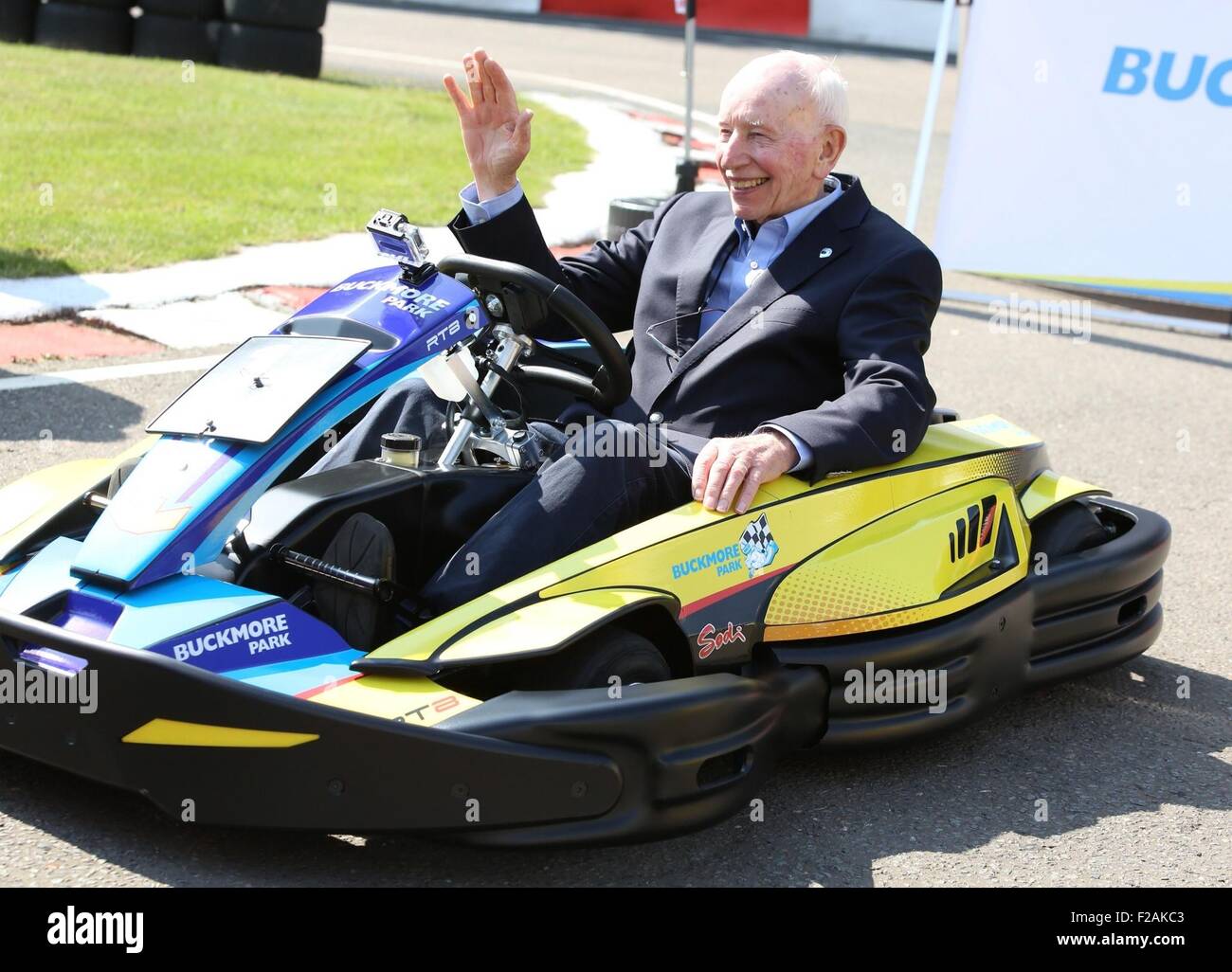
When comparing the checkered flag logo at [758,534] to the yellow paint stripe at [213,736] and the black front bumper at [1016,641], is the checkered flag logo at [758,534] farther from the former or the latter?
the yellow paint stripe at [213,736]

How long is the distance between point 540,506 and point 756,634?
0.48 meters

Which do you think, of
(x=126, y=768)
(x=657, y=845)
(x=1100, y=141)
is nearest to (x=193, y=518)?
(x=126, y=768)

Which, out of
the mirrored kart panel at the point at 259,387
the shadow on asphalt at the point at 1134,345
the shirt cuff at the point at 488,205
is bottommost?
the shadow on asphalt at the point at 1134,345

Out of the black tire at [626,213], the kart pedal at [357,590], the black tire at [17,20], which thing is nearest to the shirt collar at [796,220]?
the kart pedal at [357,590]

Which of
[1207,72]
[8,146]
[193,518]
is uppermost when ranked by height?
[1207,72]

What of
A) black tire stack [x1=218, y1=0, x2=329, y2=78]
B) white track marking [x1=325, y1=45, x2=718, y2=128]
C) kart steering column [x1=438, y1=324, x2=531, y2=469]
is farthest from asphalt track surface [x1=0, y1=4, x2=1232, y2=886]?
white track marking [x1=325, y1=45, x2=718, y2=128]

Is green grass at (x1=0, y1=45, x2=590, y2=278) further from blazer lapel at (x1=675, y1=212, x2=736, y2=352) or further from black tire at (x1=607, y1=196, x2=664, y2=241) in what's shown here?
blazer lapel at (x1=675, y1=212, x2=736, y2=352)

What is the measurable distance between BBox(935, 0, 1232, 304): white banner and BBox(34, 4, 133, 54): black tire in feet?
23.2

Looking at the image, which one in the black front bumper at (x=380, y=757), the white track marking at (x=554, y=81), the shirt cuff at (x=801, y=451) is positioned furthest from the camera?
the white track marking at (x=554, y=81)

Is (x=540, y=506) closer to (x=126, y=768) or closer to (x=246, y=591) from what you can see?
(x=246, y=591)

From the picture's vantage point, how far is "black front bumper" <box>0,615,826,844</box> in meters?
2.57

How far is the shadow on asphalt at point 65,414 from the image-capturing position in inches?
193

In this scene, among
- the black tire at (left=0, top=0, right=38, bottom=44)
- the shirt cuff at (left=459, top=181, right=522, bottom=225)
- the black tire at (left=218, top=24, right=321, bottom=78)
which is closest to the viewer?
the shirt cuff at (left=459, top=181, right=522, bottom=225)

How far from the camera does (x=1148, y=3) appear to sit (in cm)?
771
